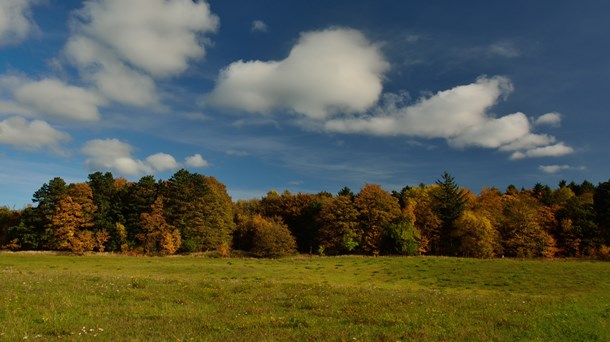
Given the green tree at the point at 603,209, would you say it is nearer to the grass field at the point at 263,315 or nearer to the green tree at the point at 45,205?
the grass field at the point at 263,315

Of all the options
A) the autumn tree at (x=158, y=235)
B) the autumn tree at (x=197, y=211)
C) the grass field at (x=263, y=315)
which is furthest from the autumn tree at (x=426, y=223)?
the grass field at (x=263, y=315)

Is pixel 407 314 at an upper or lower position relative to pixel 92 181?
lower

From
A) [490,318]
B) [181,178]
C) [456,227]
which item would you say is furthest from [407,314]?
[181,178]

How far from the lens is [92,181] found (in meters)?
98.6

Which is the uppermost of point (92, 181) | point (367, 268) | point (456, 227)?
point (92, 181)

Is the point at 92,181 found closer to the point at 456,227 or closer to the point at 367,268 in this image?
the point at 367,268

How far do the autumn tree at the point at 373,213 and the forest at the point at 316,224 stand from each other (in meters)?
0.24

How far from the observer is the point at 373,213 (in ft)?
300

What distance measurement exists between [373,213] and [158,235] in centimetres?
5019

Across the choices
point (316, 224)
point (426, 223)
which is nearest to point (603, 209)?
point (426, 223)

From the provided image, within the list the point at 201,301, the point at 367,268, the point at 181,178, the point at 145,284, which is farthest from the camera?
the point at 181,178

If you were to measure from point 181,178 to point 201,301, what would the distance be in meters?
80.8

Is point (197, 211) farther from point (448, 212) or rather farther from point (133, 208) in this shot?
point (448, 212)

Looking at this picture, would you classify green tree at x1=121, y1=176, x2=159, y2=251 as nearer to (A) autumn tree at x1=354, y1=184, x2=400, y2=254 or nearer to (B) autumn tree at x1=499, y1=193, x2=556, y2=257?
(A) autumn tree at x1=354, y1=184, x2=400, y2=254
